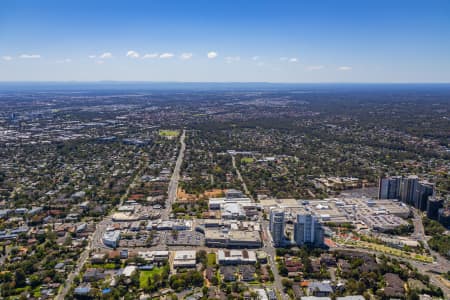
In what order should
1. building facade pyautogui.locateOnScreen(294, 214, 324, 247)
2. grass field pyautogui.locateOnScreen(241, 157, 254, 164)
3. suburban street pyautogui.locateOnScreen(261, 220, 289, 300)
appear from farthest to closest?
grass field pyautogui.locateOnScreen(241, 157, 254, 164)
building facade pyautogui.locateOnScreen(294, 214, 324, 247)
suburban street pyautogui.locateOnScreen(261, 220, 289, 300)

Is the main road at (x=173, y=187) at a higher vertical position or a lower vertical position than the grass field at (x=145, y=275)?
higher

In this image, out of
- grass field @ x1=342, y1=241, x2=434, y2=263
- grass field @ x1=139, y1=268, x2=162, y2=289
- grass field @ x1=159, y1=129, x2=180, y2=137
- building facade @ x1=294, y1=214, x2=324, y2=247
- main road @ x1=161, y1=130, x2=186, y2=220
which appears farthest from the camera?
grass field @ x1=159, y1=129, x2=180, y2=137

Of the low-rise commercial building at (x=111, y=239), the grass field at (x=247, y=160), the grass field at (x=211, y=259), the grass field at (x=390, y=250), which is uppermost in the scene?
the low-rise commercial building at (x=111, y=239)

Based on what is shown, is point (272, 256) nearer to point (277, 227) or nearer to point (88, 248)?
point (277, 227)

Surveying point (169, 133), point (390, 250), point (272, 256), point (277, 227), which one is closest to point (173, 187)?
point (277, 227)

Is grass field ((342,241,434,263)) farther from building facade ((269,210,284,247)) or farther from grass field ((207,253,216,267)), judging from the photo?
grass field ((207,253,216,267))

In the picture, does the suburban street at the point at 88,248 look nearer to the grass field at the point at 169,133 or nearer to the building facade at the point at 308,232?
the building facade at the point at 308,232

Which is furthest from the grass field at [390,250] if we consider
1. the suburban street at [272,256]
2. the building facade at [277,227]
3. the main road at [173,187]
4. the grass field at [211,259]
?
the main road at [173,187]

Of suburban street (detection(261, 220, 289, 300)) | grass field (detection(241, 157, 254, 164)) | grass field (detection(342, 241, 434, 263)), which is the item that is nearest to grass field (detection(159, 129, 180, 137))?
grass field (detection(241, 157, 254, 164))

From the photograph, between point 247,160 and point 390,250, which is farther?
point 247,160
